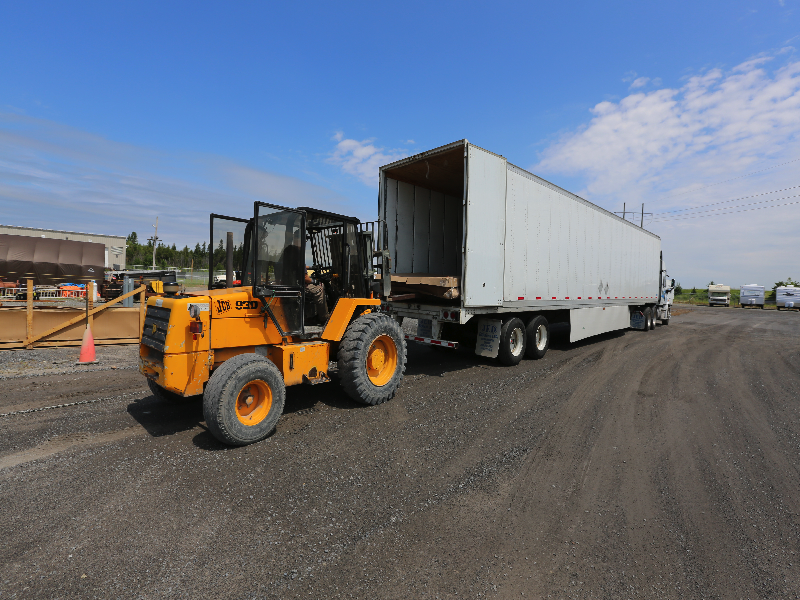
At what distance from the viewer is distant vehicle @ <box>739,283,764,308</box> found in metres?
38.6

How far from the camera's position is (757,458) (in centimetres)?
447

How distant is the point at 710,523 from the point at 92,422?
652 centimetres

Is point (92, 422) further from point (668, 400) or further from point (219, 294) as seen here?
point (668, 400)

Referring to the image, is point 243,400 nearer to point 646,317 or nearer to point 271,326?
point 271,326

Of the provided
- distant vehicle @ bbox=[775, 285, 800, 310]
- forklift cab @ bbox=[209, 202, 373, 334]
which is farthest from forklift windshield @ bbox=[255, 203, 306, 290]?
distant vehicle @ bbox=[775, 285, 800, 310]

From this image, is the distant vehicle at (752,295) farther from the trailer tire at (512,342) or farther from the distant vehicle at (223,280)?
the distant vehicle at (223,280)

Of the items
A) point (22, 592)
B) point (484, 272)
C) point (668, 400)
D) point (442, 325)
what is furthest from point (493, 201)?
point (22, 592)

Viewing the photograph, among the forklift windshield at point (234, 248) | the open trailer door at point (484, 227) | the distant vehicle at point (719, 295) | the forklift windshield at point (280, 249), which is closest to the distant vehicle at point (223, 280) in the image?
the forklift windshield at point (234, 248)

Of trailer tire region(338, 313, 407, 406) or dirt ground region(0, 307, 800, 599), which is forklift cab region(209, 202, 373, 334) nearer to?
trailer tire region(338, 313, 407, 406)

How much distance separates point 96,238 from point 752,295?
6296cm

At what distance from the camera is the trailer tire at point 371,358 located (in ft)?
18.5

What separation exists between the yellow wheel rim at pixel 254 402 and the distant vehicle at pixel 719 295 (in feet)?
162

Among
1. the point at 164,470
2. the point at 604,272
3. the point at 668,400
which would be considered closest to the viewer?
the point at 164,470

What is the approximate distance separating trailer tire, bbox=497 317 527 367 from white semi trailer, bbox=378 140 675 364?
0.02m
